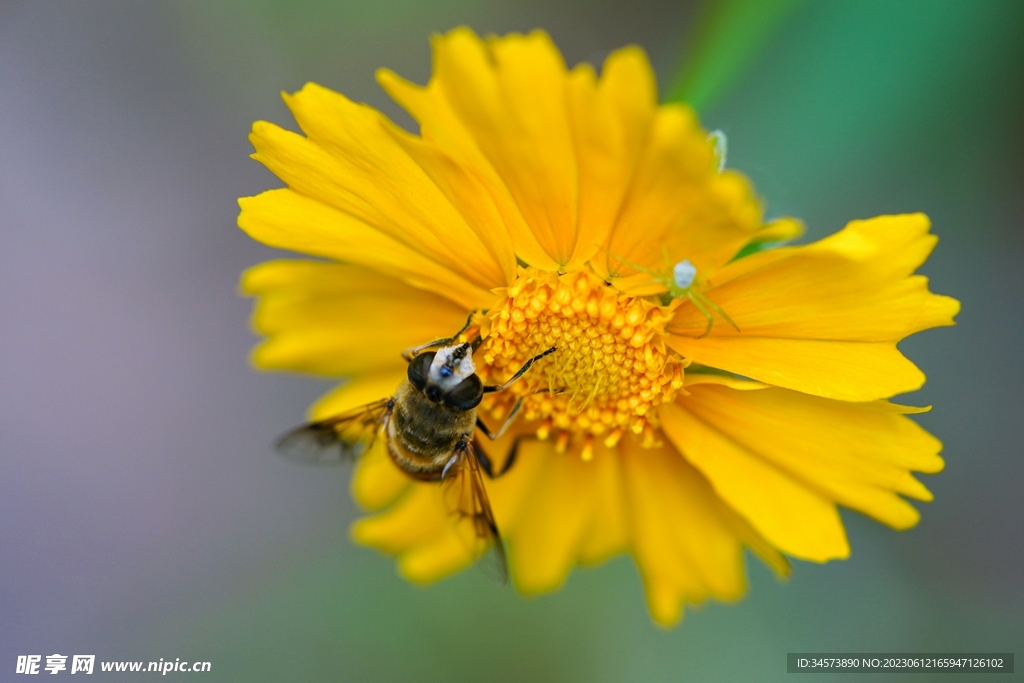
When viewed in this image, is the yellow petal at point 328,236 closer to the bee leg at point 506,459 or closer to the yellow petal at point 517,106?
the yellow petal at point 517,106

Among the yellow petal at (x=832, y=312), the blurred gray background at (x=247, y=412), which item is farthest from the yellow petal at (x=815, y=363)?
the blurred gray background at (x=247, y=412)

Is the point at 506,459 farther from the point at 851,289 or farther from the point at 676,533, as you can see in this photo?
the point at 851,289

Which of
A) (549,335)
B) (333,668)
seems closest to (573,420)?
(549,335)

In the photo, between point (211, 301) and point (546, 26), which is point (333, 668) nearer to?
point (211, 301)

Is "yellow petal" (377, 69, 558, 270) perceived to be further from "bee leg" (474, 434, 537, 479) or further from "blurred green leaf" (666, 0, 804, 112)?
"blurred green leaf" (666, 0, 804, 112)

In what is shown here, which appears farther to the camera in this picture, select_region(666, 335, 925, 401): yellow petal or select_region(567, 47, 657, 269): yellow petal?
select_region(666, 335, 925, 401): yellow petal

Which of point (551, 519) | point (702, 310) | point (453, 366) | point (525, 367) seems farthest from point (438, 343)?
point (551, 519)

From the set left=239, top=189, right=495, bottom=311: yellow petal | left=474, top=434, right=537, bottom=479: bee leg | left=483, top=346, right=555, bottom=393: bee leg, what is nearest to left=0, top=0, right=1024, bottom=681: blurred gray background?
left=474, top=434, right=537, bottom=479: bee leg
